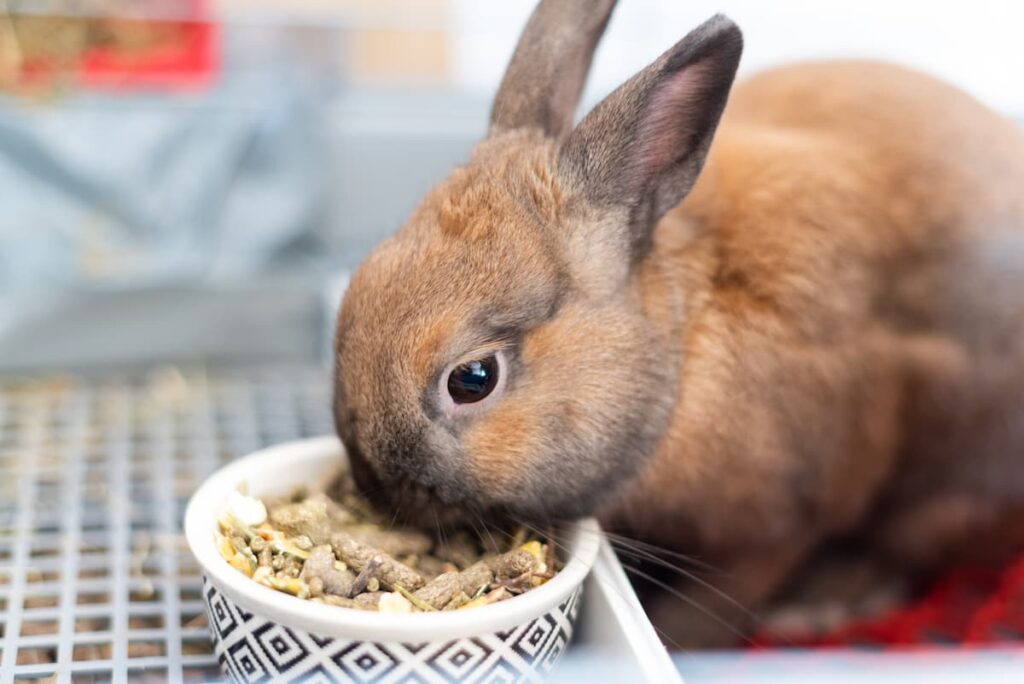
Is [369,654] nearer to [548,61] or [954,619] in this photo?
[548,61]

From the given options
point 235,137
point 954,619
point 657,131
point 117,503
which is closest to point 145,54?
point 235,137

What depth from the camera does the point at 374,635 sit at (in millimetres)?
848

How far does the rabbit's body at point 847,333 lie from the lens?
118 cm

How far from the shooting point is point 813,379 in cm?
121

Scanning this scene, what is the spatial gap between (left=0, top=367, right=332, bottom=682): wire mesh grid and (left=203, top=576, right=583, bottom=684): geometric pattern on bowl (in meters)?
0.10

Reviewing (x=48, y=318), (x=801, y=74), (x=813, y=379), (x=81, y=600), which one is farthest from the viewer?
(x=48, y=318)

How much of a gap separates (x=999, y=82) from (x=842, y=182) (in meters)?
0.50

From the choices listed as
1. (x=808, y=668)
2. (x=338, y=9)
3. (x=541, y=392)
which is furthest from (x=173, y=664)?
(x=338, y=9)

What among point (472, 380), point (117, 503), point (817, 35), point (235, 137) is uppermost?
point (817, 35)

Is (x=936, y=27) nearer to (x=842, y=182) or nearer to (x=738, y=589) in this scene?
(x=842, y=182)

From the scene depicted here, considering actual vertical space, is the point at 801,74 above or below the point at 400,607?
above

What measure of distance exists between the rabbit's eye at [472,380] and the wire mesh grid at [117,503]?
0.34 meters

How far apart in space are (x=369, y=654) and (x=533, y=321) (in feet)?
1.08

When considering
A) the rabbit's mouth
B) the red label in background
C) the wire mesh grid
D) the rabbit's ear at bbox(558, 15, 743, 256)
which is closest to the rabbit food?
the rabbit's mouth
